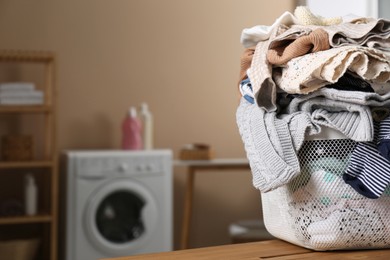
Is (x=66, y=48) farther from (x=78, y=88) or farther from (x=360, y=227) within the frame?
(x=360, y=227)

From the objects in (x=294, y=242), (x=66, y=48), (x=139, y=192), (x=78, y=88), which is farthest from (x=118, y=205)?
(x=294, y=242)

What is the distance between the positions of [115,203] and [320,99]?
→ 2.42 m

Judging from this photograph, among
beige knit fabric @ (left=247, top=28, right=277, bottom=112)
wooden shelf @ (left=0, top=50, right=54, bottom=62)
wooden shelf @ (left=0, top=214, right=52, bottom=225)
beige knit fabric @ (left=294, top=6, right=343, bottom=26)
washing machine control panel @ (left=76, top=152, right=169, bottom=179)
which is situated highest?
wooden shelf @ (left=0, top=50, right=54, bottom=62)

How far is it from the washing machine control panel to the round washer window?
13 cm

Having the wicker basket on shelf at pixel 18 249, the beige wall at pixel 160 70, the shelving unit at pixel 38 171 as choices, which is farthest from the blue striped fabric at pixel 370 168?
the beige wall at pixel 160 70

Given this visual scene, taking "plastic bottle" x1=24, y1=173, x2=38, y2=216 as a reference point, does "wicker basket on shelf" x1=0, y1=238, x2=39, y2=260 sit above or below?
below

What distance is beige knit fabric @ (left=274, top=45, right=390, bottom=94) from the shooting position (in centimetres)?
79

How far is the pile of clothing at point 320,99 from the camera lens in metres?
0.78

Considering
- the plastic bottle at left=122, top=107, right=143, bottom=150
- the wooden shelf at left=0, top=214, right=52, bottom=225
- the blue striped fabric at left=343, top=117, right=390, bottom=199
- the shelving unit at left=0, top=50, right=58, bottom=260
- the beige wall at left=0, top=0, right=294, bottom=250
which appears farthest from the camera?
the beige wall at left=0, top=0, right=294, bottom=250

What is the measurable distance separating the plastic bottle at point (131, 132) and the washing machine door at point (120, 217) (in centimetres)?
27

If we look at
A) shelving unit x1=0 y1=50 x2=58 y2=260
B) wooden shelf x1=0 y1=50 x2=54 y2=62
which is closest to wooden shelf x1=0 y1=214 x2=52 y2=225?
shelving unit x1=0 y1=50 x2=58 y2=260

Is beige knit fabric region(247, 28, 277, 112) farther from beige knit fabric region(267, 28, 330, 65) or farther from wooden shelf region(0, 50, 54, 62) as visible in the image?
wooden shelf region(0, 50, 54, 62)

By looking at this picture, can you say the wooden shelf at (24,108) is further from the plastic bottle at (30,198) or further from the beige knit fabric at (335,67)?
the beige knit fabric at (335,67)

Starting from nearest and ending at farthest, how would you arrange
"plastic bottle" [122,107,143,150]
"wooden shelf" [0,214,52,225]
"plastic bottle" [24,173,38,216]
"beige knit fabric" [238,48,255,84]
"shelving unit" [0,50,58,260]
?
1. "beige knit fabric" [238,48,255,84]
2. "wooden shelf" [0,214,52,225]
3. "plastic bottle" [24,173,38,216]
4. "shelving unit" [0,50,58,260]
5. "plastic bottle" [122,107,143,150]
